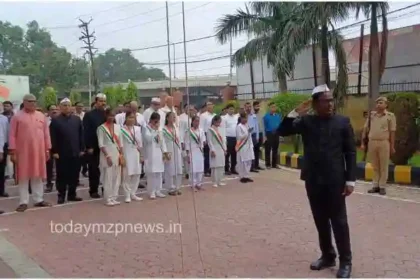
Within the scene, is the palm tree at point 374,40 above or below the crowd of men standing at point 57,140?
above

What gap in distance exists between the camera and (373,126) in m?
8.01

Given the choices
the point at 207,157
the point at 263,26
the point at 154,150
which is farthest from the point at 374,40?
the point at 154,150

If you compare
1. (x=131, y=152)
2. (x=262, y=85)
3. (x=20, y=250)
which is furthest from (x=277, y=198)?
(x=262, y=85)

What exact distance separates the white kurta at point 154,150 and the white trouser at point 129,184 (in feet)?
0.98

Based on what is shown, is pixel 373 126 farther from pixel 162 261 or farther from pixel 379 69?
pixel 379 69

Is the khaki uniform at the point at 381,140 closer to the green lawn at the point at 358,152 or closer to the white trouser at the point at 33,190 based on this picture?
the green lawn at the point at 358,152

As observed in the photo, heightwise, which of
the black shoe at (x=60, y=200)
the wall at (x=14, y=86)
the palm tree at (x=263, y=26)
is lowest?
the black shoe at (x=60, y=200)

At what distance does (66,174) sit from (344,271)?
5.05m

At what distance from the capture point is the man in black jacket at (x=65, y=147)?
7.90 metres

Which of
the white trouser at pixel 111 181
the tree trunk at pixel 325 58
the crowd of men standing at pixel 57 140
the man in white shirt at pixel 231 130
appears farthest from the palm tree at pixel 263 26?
the white trouser at pixel 111 181

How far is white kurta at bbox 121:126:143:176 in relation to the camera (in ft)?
26.2

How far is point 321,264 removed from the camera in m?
4.46

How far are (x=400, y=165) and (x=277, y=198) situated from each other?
296 centimetres

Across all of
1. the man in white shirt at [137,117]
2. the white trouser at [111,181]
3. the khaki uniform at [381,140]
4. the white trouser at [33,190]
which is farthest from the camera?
the man in white shirt at [137,117]
